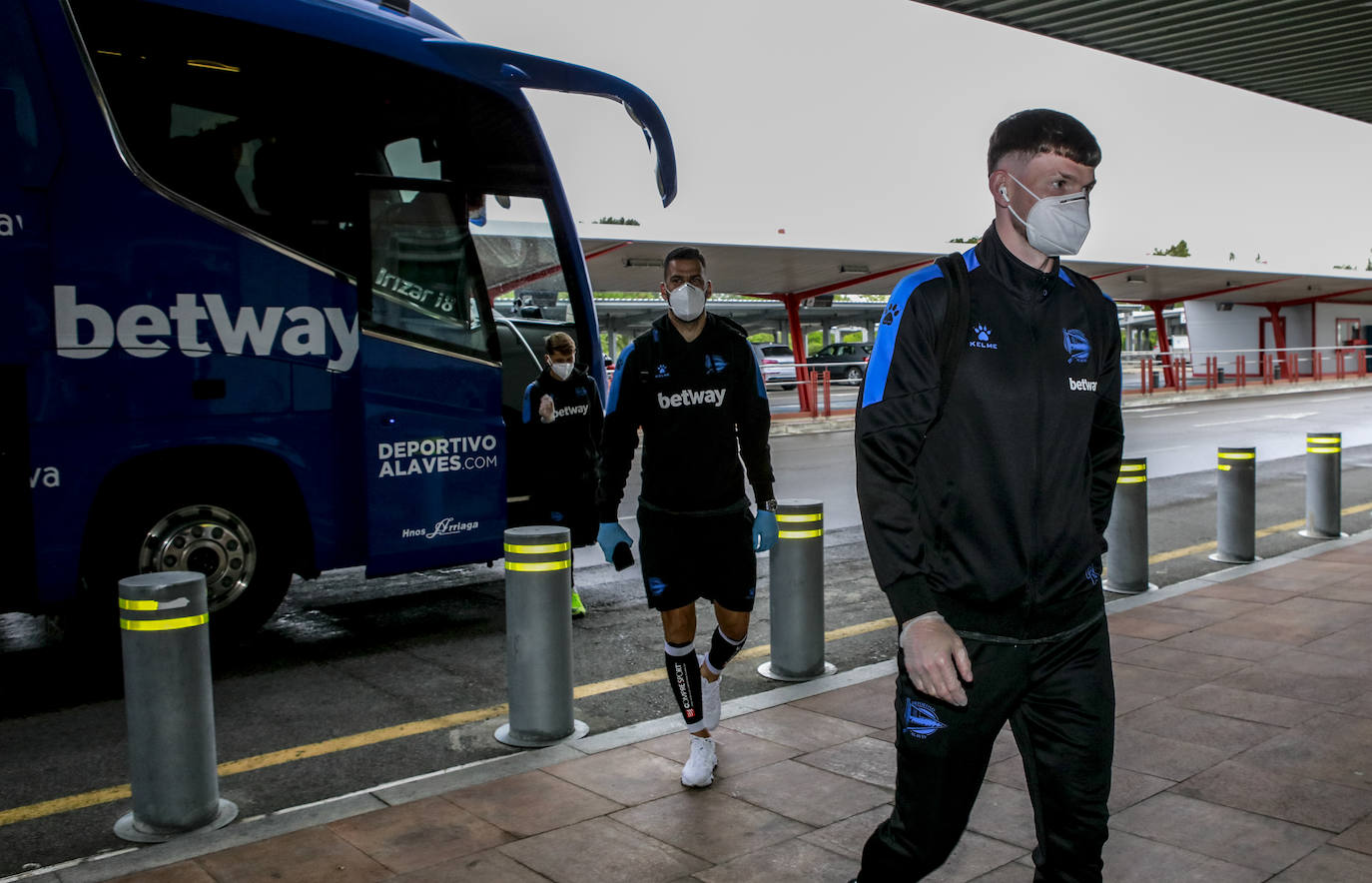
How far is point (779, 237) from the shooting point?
24484 mm

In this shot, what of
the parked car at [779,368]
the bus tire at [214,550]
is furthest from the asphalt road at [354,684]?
the parked car at [779,368]

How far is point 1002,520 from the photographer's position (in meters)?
2.45

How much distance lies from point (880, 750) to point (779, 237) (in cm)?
2071

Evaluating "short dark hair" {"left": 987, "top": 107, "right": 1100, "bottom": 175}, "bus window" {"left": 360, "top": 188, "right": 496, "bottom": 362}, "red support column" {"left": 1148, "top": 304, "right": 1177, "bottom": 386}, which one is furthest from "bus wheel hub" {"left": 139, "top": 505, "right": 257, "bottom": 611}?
"red support column" {"left": 1148, "top": 304, "right": 1177, "bottom": 386}

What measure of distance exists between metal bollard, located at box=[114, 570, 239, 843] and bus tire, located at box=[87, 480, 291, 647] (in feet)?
7.59

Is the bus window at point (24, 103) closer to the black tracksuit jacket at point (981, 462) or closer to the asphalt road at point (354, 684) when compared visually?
the asphalt road at point (354, 684)

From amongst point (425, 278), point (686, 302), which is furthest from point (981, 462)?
point (425, 278)

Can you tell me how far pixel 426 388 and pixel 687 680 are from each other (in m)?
3.30

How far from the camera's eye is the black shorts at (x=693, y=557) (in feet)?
13.8

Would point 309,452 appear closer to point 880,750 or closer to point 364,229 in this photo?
point 364,229

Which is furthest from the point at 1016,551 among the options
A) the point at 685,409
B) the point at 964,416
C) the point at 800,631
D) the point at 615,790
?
the point at 800,631

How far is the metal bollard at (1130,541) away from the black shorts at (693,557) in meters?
4.09

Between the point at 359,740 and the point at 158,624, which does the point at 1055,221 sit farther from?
the point at 359,740

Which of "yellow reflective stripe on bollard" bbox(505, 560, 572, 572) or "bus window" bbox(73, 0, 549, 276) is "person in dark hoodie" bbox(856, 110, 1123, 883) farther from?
"bus window" bbox(73, 0, 549, 276)
